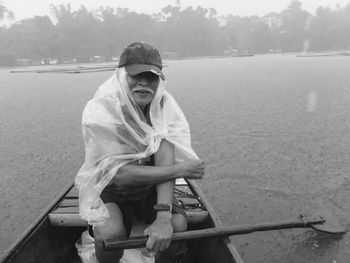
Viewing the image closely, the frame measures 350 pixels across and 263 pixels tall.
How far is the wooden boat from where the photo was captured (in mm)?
2682

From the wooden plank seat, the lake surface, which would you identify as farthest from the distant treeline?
the wooden plank seat

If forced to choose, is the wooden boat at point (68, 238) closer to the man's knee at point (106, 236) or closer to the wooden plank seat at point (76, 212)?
the wooden plank seat at point (76, 212)

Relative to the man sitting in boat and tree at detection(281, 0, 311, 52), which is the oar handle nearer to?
the man sitting in boat

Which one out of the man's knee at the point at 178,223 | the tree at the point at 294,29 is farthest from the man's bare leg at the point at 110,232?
the tree at the point at 294,29

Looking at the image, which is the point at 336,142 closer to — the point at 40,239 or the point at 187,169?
the point at 187,169

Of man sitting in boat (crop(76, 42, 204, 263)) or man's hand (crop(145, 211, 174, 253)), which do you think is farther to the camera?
man sitting in boat (crop(76, 42, 204, 263))

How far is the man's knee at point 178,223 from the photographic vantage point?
2710mm

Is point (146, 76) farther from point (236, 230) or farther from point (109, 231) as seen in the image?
Answer: point (236, 230)

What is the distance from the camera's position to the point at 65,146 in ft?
24.9

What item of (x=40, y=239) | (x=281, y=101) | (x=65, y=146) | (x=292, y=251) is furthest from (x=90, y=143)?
(x=281, y=101)

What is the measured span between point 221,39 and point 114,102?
10986cm

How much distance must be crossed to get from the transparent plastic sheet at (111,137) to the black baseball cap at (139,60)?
0.37 ft

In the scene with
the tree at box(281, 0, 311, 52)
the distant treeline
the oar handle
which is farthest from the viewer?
the tree at box(281, 0, 311, 52)

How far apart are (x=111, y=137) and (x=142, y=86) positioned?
43cm
